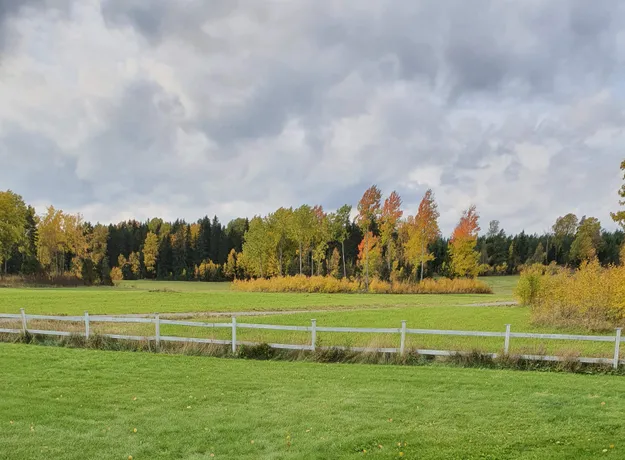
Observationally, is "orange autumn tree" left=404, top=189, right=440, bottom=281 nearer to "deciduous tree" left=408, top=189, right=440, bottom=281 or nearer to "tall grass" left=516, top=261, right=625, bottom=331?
"deciduous tree" left=408, top=189, right=440, bottom=281

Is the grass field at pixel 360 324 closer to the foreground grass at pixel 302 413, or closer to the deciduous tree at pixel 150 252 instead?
the foreground grass at pixel 302 413

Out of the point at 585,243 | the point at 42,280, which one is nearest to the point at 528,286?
the point at 42,280

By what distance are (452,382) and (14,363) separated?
434 inches

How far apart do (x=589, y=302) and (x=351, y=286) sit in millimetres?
32400

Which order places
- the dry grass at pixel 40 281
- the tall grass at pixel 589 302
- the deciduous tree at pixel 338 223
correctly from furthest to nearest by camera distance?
1. the deciduous tree at pixel 338 223
2. the dry grass at pixel 40 281
3. the tall grass at pixel 589 302

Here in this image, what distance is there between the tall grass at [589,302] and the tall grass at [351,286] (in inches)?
1105

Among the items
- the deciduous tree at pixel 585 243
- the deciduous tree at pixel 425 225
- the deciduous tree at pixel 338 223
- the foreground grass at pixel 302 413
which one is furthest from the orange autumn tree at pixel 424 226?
the foreground grass at pixel 302 413

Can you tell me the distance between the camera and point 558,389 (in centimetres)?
914

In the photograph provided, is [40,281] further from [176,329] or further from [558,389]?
[558,389]

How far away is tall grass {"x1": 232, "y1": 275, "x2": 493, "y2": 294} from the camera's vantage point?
51.9 metres

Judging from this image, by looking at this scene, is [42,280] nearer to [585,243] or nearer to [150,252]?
[150,252]

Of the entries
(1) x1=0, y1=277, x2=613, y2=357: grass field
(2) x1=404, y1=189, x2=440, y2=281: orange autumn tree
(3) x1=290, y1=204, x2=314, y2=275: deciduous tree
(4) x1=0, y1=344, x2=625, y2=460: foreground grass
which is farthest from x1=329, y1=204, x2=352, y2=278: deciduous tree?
(4) x1=0, y1=344, x2=625, y2=460: foreground grass

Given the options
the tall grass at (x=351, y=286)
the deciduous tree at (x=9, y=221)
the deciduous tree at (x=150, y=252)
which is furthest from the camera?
the deciduous tree at (x=150, y=252)

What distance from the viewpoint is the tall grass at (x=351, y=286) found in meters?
51.9
